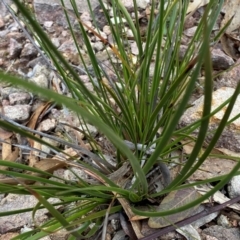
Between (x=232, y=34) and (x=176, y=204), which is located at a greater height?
(x=232, y=34)

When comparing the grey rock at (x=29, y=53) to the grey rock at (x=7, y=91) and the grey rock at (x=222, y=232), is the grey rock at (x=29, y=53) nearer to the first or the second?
the grey rock at (x=7, y=91)

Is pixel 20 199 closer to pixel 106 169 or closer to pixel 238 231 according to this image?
pixel 106 169

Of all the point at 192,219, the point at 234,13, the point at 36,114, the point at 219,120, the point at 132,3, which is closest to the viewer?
the point at 192,219

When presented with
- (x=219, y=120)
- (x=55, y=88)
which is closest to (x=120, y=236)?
(x=219, y=120)

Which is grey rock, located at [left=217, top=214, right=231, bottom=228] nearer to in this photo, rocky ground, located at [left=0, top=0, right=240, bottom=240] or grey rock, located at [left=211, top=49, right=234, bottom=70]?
rocky ground, located at [left=0, top=0, right=240, bottom=240]

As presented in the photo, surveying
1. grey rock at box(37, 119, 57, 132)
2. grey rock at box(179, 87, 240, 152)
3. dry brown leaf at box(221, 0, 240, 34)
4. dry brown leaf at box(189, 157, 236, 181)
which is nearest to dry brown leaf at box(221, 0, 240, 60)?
dry brown leaf at box(221, 0, 240, 34)

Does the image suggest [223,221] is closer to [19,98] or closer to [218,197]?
[218,197]

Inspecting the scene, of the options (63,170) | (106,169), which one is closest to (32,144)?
(63,170)
